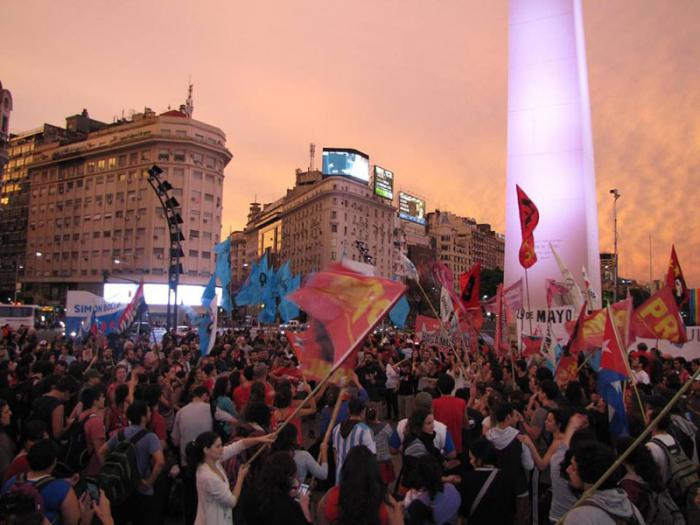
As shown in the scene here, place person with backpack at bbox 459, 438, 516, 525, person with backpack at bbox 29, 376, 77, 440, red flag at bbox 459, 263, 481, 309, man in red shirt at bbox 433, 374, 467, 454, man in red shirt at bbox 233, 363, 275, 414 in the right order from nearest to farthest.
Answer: person with backpack at bbox 459, 438, 516, 525 < person with backpack at bbox 29, 376, 77, 440 < man in red shirt at bbox 433, 374, 467, 454 < man in red shirt at bbox 233, 363, 275, 414 < red flag at bbox 459, 263, 481, 309

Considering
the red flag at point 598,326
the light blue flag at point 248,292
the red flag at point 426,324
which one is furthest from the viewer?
the light blue flag at point 248,292

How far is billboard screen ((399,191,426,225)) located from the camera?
117375 mm

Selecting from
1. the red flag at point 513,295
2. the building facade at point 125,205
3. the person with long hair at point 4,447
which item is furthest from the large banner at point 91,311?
the building facade at point 125,205

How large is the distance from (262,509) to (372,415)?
1892mm

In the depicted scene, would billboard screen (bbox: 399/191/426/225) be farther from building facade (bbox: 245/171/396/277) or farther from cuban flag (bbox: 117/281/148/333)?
cuban flag (bbox: 117/281/148/333)

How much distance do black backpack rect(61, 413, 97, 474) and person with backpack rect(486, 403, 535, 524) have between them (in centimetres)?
366

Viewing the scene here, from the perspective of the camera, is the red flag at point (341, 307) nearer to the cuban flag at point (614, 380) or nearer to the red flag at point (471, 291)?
the cuban flag at point (614, 380)

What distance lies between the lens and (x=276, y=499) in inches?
132

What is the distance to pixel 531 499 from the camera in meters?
5.39

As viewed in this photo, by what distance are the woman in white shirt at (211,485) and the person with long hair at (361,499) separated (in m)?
0.86

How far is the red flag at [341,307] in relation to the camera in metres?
4.38

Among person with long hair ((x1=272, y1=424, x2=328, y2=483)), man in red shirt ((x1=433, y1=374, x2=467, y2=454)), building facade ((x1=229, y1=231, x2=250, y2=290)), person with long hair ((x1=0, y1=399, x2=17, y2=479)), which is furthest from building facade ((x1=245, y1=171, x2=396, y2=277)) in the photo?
person with long hair ((x1=272, y1=424, x2=328, y2=483))

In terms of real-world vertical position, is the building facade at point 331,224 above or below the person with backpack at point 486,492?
above

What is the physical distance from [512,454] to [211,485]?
96.5 inches
